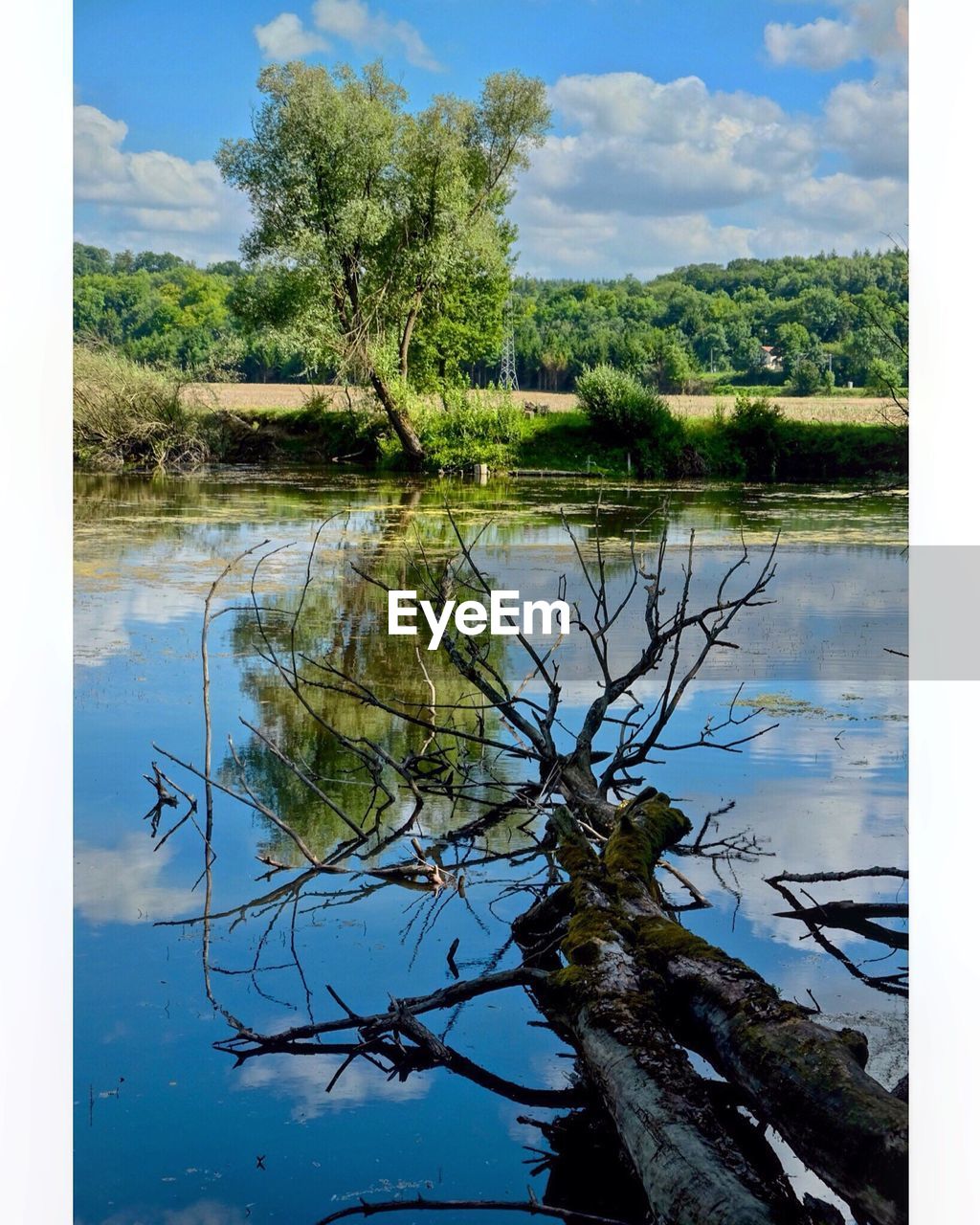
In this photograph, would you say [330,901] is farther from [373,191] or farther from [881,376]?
[373,191]

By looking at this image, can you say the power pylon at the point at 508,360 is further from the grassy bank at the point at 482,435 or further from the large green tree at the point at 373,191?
the grassy bank at the point at 482,435

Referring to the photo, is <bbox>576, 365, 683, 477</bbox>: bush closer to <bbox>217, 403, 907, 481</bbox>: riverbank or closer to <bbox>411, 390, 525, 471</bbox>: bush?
<bbox>217, 403, 907, 481</bbox>: riverbank

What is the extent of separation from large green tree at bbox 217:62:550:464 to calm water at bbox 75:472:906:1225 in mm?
1813

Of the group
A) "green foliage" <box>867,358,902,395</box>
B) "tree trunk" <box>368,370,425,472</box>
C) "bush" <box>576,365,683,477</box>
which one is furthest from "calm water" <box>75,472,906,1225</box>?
"tree trunk" <box>368,370,425,472</box>

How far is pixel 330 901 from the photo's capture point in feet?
12.6

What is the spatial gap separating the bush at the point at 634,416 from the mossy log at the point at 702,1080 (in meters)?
6.28

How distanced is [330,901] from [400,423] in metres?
7.47

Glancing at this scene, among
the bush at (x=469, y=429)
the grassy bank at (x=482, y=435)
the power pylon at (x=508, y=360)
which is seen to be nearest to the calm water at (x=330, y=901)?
the power pylon at (x=508, y=360)

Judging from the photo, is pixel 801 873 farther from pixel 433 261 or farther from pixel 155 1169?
pixel 433 261

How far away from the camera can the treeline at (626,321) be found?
23.1 ft

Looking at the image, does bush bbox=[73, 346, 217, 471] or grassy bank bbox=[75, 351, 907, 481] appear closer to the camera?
grassy bank bbox=[75, 351, 907, 481]

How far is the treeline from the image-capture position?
23.1ft

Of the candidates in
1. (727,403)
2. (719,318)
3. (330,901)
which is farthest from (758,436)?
(330,901)
